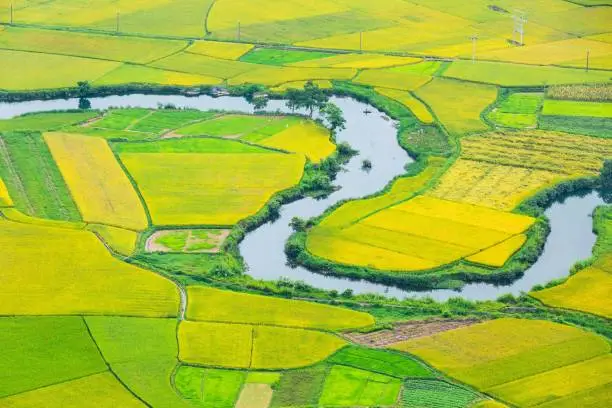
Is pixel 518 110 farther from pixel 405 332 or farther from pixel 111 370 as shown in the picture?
pixel 111 370

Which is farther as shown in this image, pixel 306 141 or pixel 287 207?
pixel 306 141

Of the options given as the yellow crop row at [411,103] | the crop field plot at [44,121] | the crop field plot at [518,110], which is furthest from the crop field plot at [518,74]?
the crop field plot at [44,121]

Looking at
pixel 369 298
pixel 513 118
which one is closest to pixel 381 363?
pixel 369 298

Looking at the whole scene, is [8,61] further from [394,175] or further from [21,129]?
[394,175]

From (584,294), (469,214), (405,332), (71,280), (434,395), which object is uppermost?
(469,214)

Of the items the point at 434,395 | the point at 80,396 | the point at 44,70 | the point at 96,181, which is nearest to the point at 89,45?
the point at 44,70

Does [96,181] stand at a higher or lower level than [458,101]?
lower

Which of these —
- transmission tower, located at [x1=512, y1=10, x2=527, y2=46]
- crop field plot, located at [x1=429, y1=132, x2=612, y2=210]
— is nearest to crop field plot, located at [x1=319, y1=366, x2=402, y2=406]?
crop field plot, located at [x1=429, y1=132, x2=612, y2=210]

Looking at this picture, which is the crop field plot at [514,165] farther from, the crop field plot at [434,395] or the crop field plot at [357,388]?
the crop field plot at [357,388]
